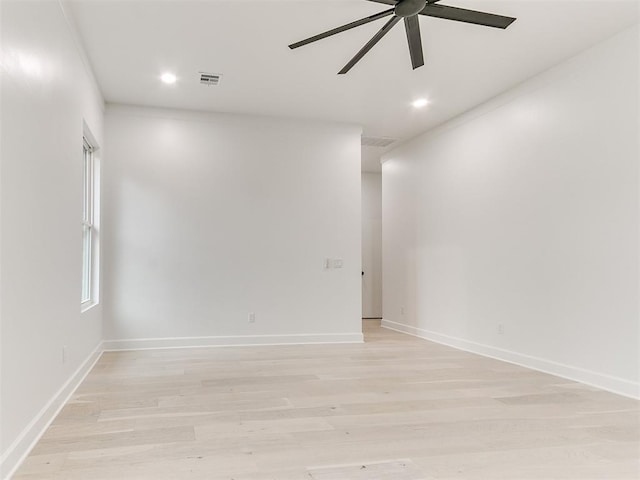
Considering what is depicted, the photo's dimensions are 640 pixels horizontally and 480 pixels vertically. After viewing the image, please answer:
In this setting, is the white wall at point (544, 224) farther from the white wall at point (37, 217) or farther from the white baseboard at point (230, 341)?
the white wall at point (37, 217)

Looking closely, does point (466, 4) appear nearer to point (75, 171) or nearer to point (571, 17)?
point (571, 17)

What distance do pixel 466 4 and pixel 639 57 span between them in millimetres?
1402

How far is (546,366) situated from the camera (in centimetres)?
443

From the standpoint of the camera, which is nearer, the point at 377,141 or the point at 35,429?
the point at 35,429

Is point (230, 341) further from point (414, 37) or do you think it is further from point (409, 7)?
point (409, 7)

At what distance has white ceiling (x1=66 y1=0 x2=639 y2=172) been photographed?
137 inches

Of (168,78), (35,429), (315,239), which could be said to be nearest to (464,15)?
(168,78)

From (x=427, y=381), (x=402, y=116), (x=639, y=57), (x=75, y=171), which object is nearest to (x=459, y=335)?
(x=427, y=381)

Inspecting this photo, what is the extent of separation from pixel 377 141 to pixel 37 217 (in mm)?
5094

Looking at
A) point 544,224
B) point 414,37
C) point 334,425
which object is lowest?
point 334,425

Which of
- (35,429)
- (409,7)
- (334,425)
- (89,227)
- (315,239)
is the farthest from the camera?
(315,239)

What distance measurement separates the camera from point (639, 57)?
366 cm

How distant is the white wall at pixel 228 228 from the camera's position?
556 cm

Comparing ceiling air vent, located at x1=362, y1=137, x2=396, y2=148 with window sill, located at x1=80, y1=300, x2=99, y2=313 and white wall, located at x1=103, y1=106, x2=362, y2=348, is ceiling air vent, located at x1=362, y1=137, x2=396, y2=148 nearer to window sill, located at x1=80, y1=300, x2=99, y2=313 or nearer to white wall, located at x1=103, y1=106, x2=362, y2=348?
white wall, located at x1=103, y1=106, x2=362, y2=348
